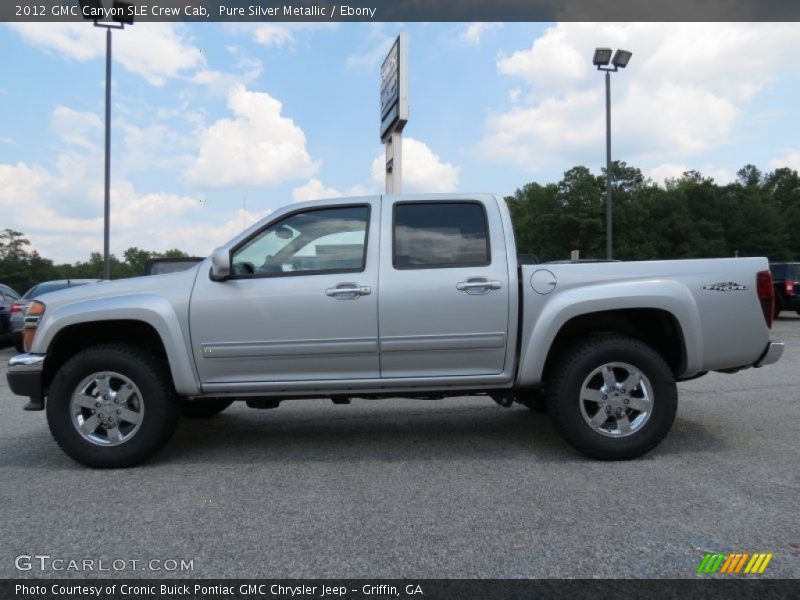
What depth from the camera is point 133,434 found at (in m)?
4.38

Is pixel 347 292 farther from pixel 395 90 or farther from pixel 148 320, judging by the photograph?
pixel 395 90

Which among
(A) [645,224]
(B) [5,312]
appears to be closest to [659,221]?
(A) [645,224]

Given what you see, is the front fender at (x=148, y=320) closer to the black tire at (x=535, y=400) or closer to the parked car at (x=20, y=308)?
the black tire at (x=535, y=400)

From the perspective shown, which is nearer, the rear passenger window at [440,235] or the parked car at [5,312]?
the rear passenger window at [440,235]

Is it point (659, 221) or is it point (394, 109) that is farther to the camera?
point (659, 221)

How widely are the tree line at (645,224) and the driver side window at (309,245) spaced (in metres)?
60.5

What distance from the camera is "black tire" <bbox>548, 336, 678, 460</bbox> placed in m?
4.30

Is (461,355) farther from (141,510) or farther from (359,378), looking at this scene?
(141,510)

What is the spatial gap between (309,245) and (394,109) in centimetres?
1292

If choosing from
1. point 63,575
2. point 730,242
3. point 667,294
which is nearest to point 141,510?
point 63,575

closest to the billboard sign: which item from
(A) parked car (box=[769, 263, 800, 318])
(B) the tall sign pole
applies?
(B) the tall sign pole

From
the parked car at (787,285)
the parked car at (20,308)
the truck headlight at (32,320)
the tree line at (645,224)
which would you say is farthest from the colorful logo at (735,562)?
the tree line at (645,224)

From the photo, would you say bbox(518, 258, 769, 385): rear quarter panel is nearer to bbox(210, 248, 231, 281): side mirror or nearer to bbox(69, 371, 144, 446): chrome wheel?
bbox(210, 248, 231, 281): side mirror

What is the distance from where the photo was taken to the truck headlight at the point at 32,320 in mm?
4559
